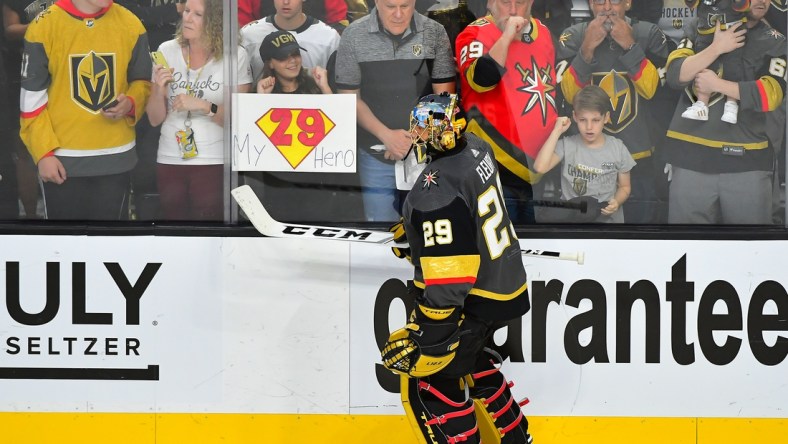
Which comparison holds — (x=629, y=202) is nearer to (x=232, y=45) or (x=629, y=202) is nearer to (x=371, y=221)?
(x=371, y=221)

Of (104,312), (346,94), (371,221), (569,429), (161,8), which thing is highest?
(161,8)

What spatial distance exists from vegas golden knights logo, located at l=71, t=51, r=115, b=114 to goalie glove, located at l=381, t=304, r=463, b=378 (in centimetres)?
143

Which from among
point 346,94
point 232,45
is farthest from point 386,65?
point 232,45

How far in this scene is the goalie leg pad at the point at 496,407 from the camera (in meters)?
3.52

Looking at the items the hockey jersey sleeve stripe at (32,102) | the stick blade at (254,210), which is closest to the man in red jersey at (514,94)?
the stick blade at (254,210)

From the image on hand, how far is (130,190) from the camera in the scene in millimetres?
3959

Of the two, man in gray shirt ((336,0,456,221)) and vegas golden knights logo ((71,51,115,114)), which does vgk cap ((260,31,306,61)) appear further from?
vegas golden knights logo ((71,51,115,114))

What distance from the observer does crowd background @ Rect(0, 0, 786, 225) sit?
3877 millimetres

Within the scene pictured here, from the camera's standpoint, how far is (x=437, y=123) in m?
3.23

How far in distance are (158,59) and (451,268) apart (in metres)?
1.44

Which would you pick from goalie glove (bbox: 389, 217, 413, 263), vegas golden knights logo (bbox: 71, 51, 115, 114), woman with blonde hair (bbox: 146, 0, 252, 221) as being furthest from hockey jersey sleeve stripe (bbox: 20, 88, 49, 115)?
goalie glove (bbox: 389, 217, 413, 263)

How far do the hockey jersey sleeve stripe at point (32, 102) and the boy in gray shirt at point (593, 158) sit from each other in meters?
1.76

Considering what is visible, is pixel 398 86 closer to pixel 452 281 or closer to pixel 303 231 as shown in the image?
pixel 303 231

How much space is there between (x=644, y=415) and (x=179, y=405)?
1.60 meters
